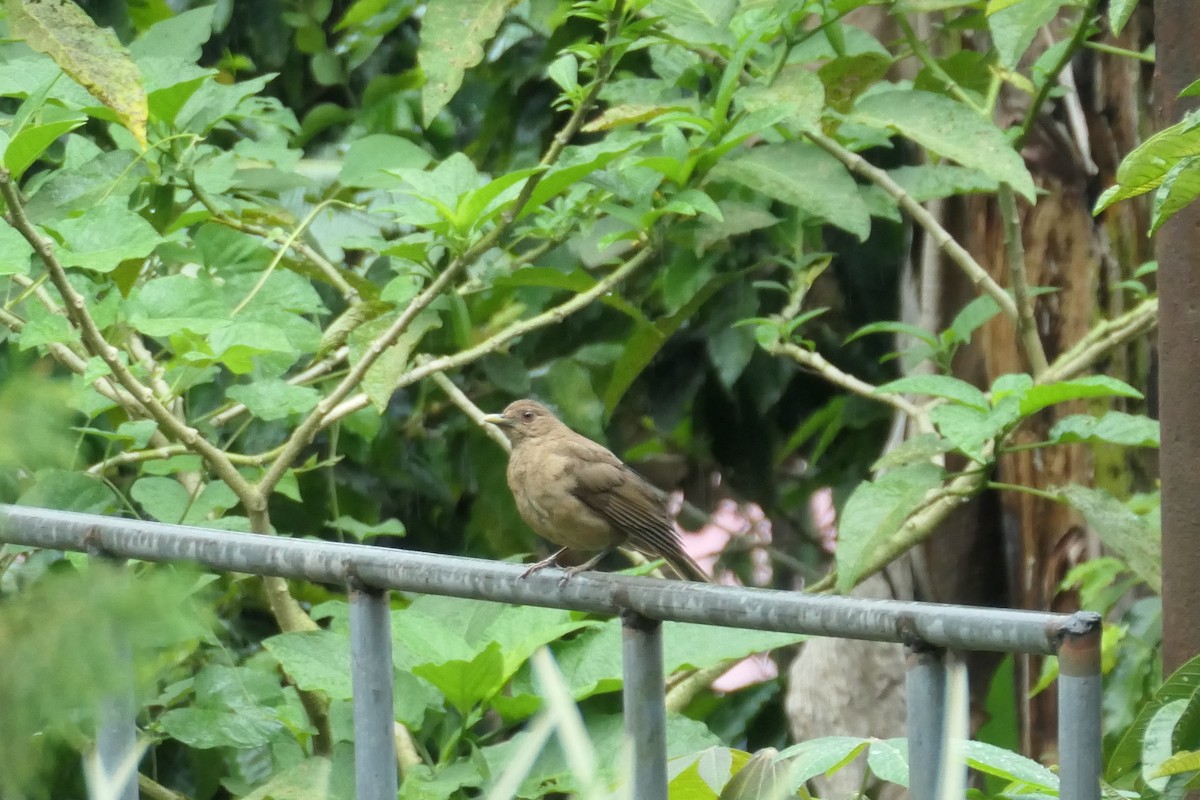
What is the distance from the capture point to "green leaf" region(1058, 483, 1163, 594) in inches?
106

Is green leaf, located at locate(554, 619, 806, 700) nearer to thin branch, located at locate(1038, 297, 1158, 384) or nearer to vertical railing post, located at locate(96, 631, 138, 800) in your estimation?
vertical railing post, located at locate(96, 631, 138, 800)

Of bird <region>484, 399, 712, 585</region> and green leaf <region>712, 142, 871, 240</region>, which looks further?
bird <region>484, 399, 712, 585</region>

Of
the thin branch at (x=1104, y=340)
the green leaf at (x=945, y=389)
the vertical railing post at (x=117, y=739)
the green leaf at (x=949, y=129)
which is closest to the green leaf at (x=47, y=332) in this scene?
the vertical railing post at (x=117, y=739)

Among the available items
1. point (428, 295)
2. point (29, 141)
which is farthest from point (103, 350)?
point (428, 295)

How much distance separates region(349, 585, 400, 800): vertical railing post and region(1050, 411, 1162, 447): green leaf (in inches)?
58.4

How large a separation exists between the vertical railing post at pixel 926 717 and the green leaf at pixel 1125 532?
1.55 meters

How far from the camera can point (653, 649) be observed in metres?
1.53

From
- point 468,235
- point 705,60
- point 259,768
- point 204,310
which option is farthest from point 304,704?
point 705,60

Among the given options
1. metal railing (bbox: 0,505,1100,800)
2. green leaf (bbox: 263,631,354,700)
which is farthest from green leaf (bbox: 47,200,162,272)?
metal railing (bbox: 0,505,1100,800)

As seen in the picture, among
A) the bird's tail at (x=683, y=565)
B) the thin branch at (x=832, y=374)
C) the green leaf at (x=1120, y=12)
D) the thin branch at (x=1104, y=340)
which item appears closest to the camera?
the green leaf at (x=1120, y=12)

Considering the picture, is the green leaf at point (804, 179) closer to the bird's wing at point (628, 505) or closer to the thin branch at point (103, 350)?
the bird's wing at point (628, 505)

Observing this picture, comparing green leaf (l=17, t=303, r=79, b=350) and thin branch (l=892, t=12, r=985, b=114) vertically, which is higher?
thin branch (l=892, t=12, r=985, b=114)

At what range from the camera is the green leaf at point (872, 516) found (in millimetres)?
2684

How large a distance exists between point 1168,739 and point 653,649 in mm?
517
